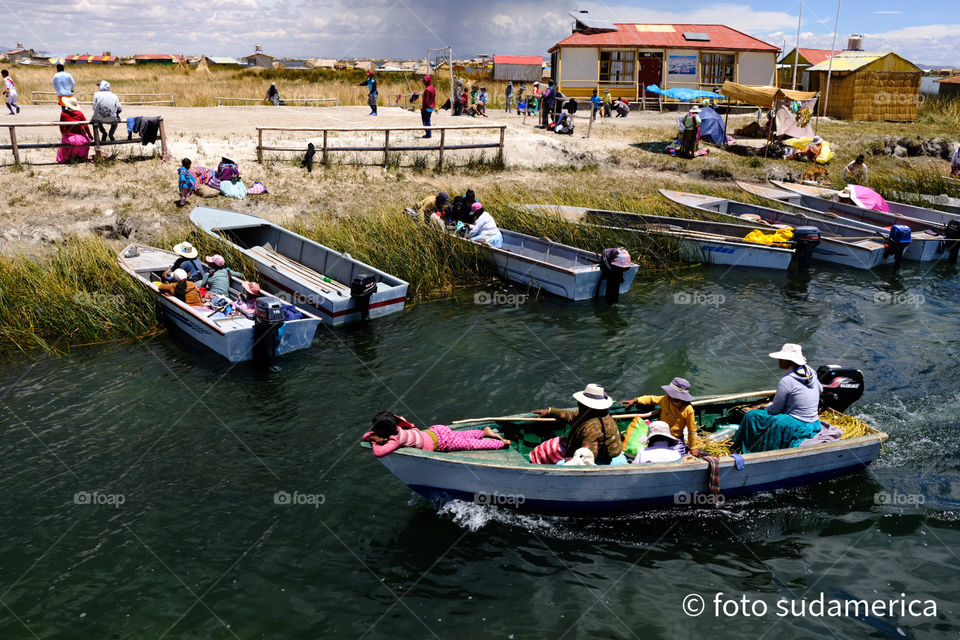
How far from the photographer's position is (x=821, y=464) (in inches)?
368

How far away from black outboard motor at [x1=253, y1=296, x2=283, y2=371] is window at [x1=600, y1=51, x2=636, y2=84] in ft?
107

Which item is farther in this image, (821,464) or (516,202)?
(516,202)

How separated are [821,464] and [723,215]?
44.3ft

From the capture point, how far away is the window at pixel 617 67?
40406mm

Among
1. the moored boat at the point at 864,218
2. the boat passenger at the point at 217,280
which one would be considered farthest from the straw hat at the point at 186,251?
the moored boat at the point at 864,218

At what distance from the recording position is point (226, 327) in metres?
13.1

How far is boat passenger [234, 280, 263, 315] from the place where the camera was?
1430 cm

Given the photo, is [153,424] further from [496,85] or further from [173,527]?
[496,85]

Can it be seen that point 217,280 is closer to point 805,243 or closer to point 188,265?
point 188,265

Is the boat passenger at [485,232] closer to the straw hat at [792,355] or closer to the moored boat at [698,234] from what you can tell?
the moored boat at [698,234]

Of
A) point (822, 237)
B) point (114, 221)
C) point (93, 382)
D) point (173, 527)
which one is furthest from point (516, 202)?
point (173, 527)

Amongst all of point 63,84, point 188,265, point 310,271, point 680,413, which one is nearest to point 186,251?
point 188,265

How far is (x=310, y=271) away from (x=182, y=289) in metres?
3.48

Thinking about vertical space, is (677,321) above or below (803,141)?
below
